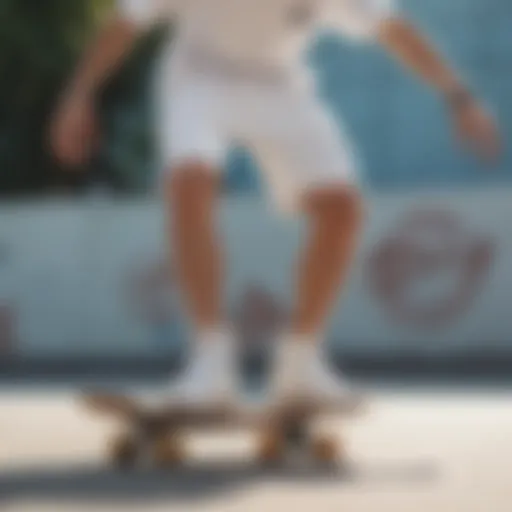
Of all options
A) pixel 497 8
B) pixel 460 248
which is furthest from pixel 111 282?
pixel 497 8

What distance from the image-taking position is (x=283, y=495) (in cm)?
335

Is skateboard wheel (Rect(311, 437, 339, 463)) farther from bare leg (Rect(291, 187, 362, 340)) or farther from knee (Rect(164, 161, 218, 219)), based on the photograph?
knee (Rect(164, 161, 218, 219))

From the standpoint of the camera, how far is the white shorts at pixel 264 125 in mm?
4148

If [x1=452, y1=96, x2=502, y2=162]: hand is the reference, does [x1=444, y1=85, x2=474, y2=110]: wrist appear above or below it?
A: above

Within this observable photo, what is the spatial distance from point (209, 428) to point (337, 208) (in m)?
0.68

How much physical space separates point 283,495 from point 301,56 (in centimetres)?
149

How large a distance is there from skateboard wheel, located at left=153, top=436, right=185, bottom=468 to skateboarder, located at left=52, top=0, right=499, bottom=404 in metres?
0.23

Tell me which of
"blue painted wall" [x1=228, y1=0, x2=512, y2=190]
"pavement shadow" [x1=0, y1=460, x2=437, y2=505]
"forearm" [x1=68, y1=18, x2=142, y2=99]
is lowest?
"pavement shadow" [x1=0, y1=460, x2=437, y2=505]

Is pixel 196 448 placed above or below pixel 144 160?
Answer: below

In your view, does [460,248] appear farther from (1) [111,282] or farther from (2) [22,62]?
(2) [22,62]

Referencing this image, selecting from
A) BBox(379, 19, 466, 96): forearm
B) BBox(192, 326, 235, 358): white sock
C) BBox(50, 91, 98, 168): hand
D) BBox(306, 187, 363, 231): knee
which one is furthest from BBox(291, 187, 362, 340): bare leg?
BBox(50, 91, 98, 168): hand

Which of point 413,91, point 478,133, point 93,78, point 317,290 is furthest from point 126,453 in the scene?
point 413,91

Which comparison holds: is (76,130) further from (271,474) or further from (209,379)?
(271,474)

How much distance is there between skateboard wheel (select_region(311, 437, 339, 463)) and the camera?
405cm
